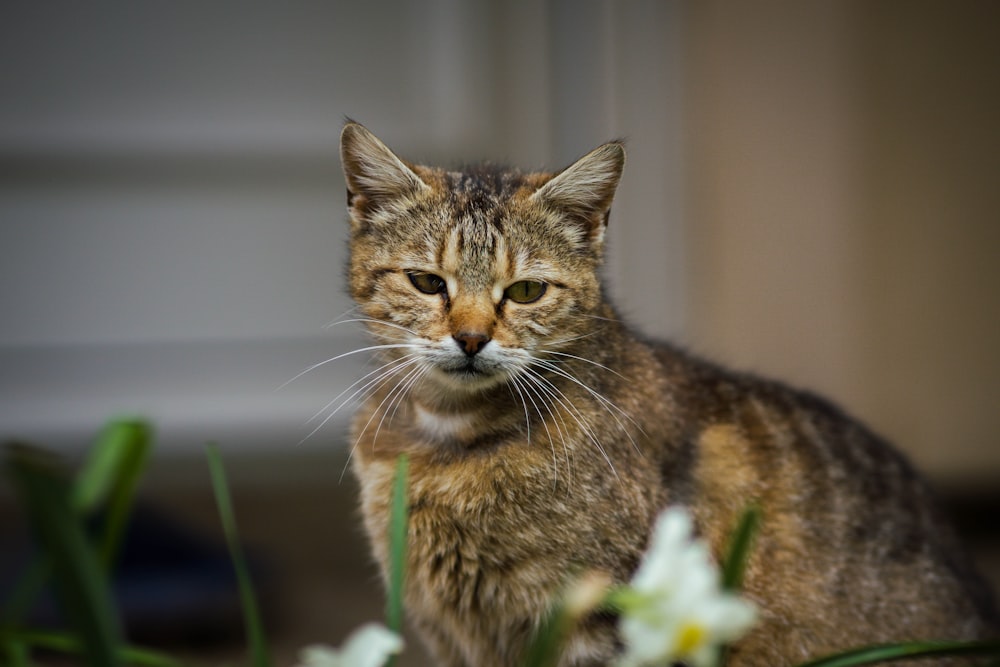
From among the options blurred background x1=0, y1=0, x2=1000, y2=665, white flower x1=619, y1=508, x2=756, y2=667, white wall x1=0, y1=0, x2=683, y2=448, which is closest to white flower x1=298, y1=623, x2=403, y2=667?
white flower x1=619, y1=508, x2=756, y2=667

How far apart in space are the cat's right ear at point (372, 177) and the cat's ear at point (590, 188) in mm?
253

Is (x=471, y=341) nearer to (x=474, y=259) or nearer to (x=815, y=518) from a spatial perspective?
(x=474, y=259)

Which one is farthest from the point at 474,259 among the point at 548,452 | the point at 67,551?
the point at 67,551

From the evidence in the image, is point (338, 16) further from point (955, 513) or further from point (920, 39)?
point (955, 513)

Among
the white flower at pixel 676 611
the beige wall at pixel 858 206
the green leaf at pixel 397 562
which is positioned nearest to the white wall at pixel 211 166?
the beige wall at pixel 858 206

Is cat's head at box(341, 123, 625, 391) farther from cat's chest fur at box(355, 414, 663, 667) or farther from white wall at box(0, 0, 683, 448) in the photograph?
white wall at box(0, 0, 683, 448)

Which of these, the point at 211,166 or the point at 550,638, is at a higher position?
the point at 211,166

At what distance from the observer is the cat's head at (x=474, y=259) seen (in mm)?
1890

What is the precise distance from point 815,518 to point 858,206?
218 centimetres

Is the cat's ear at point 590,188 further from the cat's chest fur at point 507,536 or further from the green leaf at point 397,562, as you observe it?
the green leaf at point 397,562

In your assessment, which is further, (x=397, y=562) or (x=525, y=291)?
(x=525, y=291)

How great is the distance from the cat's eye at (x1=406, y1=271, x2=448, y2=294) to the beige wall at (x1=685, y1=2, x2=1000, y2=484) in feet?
6.73

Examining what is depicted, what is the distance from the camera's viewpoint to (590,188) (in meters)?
1.99

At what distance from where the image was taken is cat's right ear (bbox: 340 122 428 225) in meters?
1.96
